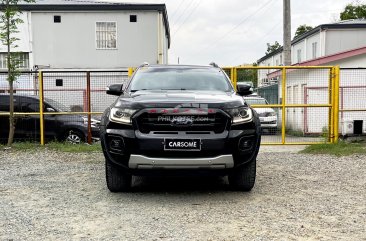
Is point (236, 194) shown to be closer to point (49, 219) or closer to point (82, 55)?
point (49, 219)

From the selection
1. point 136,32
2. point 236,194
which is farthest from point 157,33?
point 236,194

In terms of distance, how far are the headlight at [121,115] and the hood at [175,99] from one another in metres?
0.08

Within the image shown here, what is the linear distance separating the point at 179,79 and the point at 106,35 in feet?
59.5

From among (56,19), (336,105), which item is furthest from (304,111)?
(56,19)

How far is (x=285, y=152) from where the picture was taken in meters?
9.75

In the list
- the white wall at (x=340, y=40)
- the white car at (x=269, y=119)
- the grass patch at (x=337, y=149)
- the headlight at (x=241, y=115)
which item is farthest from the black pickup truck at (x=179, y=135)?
the white wall at (x=340, y=40)

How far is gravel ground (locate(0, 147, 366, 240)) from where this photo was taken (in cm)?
409

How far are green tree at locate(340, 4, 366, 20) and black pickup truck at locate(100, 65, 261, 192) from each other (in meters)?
46.5

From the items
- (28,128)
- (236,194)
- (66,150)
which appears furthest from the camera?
(28,128)

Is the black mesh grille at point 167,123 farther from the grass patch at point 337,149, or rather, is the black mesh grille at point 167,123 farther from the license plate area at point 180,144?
the grass patch at point 337,149

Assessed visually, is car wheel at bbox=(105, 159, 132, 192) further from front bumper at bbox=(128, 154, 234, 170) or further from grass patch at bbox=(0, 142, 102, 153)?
grass patch at bbox=(0, 142, 102, 153)

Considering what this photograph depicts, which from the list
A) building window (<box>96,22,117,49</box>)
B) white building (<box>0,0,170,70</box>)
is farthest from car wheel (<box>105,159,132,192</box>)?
building window (<box>96,22,117,49</box>)

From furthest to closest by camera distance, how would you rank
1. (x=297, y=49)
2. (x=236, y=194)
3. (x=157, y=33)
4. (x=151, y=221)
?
(x=297, y=49) < (x=157, y=33) < (x=236, y=194) < (x=151, y=221)

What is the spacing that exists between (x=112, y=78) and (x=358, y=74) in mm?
7979
